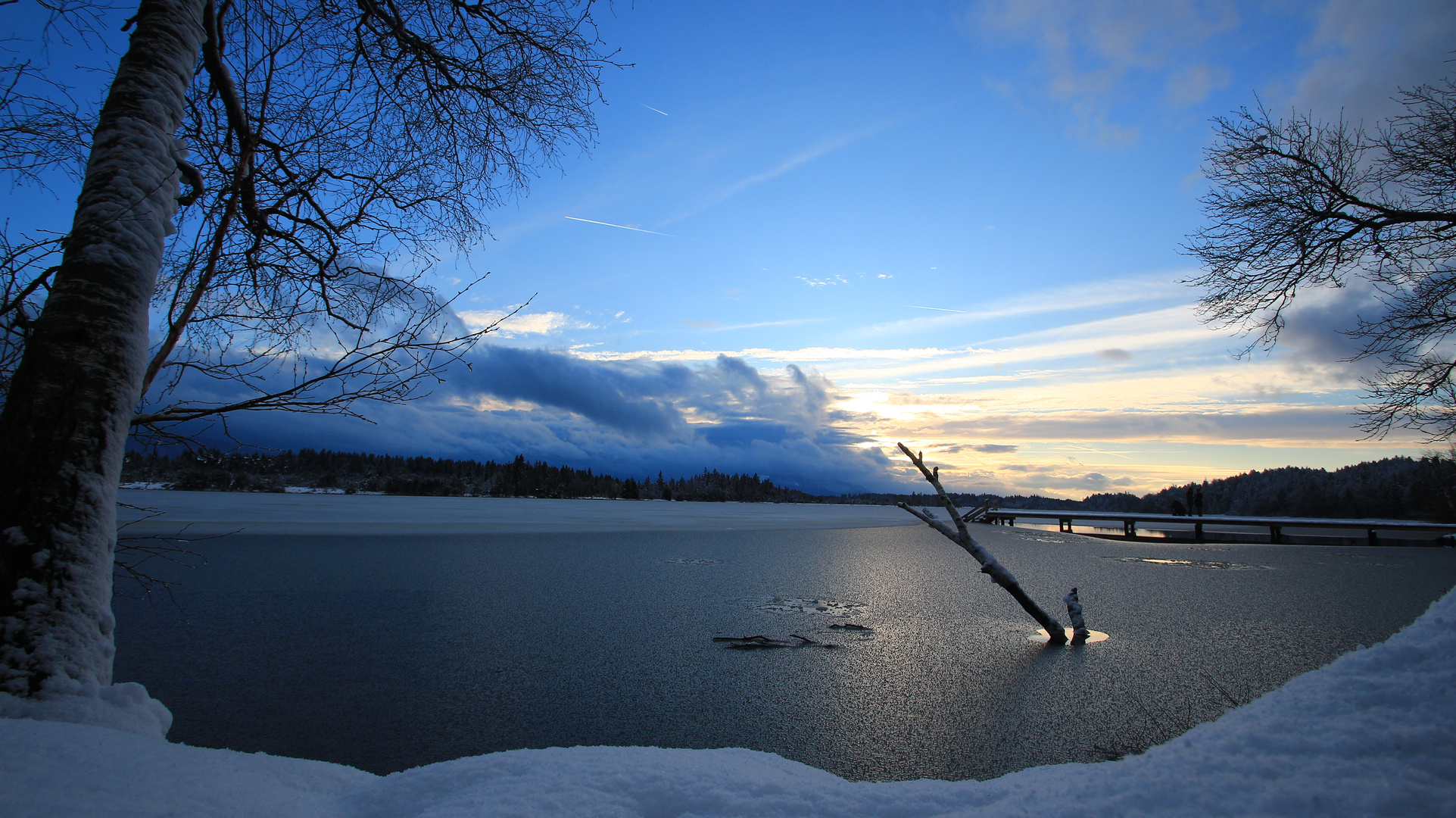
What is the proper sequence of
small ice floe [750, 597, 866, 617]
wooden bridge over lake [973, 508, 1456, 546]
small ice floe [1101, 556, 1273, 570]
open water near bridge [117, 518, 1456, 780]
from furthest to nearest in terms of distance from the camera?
wooden bridge over lake [973, 508, 1456, 546] → small ice floe [1101, 556, 1273, 570] → small ice floe [750, 597, 866, 617] → open water near bridge [117, 518, 1456, 780]

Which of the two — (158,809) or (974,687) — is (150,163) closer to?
(158,809)

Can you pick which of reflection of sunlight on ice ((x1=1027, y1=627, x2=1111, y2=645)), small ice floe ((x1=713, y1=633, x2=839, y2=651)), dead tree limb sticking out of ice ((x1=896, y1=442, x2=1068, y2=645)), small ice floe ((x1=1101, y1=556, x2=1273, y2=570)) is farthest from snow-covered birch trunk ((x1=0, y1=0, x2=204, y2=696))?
small ice floe ((x1=1101, y1=556, x2=1273, y2=570))

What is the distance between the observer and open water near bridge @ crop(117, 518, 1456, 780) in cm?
335

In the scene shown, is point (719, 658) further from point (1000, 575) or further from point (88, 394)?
point (88, 394)

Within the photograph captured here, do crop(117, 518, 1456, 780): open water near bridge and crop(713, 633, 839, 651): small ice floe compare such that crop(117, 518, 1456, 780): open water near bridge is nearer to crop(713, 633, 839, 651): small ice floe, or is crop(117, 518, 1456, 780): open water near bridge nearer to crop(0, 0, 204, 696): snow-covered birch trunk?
crop(713, 633, 839, 651): small ice floe

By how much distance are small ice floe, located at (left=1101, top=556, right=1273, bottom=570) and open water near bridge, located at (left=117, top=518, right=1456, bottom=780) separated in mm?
868

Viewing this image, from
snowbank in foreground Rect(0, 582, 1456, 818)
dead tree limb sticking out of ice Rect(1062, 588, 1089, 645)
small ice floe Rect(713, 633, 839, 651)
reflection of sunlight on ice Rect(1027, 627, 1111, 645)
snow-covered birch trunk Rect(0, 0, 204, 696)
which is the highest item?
snow-covered birch trunk Rect(0, 0, 204, 696)

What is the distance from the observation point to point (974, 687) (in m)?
4.24

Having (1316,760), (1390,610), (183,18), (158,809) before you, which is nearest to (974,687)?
(1316,760)

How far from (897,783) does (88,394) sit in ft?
7.94

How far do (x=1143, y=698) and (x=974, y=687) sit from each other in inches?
39.3

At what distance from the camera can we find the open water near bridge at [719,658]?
3.35 m

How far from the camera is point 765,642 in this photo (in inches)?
211

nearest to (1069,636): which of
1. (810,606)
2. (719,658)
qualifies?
(810,606)
